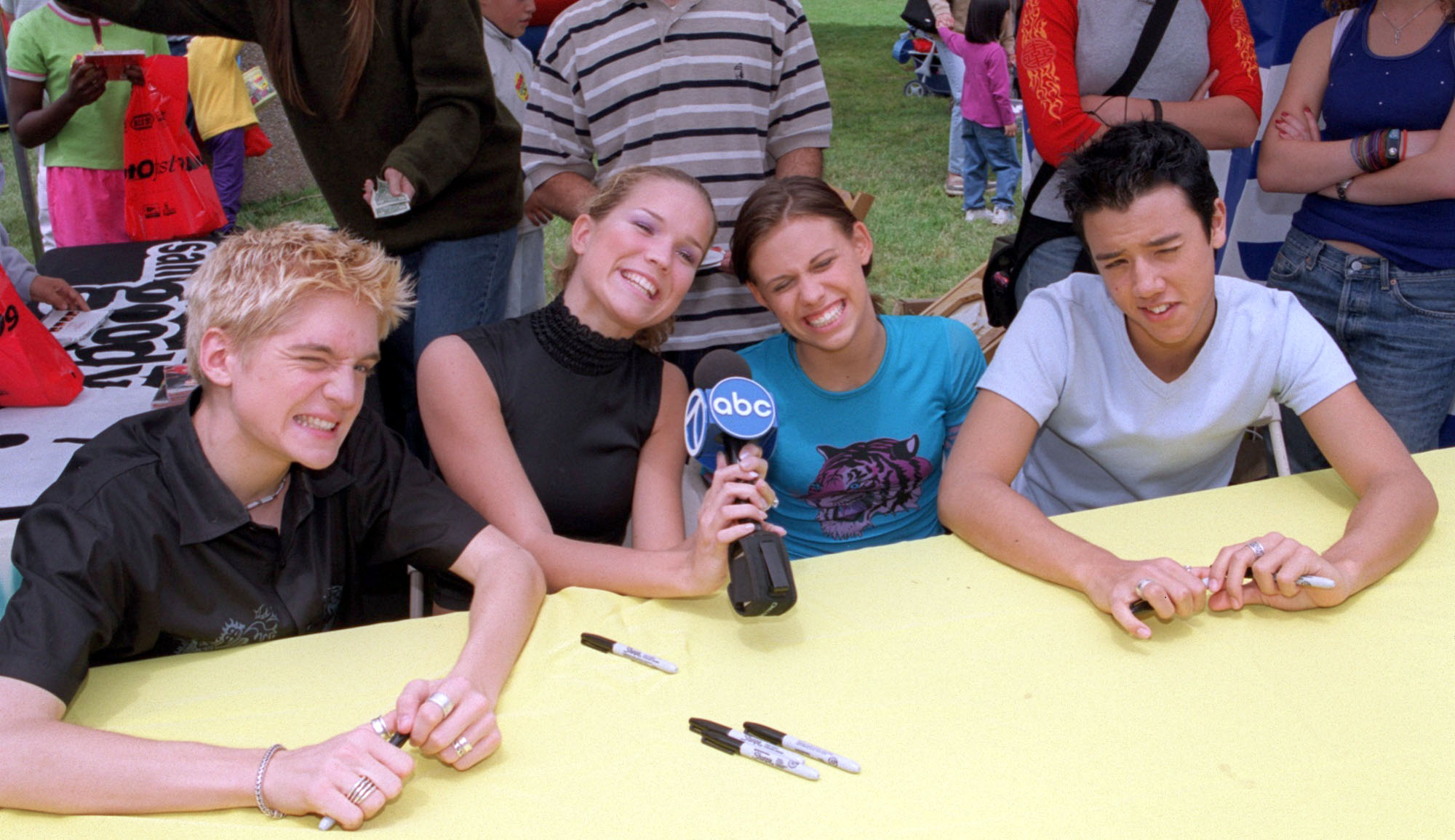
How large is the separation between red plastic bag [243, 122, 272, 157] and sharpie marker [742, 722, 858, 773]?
Answer: 20.0 feet

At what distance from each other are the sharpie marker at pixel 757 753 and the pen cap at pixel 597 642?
0.77 ft

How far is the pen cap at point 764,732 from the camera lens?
127cm

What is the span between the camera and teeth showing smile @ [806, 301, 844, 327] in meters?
2.05

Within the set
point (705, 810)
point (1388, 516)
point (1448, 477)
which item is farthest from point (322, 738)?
point (1448, 477)

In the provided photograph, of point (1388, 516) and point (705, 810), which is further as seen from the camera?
point (1388, 516)

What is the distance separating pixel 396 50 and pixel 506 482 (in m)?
1.15

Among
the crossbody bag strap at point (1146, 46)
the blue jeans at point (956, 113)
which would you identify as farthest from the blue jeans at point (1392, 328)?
the blue jeans at point (956, 113)

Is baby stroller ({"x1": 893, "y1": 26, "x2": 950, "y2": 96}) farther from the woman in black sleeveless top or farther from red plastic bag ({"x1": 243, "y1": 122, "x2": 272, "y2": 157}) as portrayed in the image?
the woman in black sleeveless top

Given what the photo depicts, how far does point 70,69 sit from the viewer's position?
13.4 feet

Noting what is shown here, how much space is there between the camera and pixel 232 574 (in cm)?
150

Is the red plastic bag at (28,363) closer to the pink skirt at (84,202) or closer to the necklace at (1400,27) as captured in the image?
the pink skirt at (84,202)

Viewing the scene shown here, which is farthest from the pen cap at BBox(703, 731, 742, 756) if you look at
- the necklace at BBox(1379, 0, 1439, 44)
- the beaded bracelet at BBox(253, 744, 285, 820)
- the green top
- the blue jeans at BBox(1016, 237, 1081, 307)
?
the green top

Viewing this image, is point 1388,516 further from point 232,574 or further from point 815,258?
point 232,574

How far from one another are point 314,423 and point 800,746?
0.82 meters
